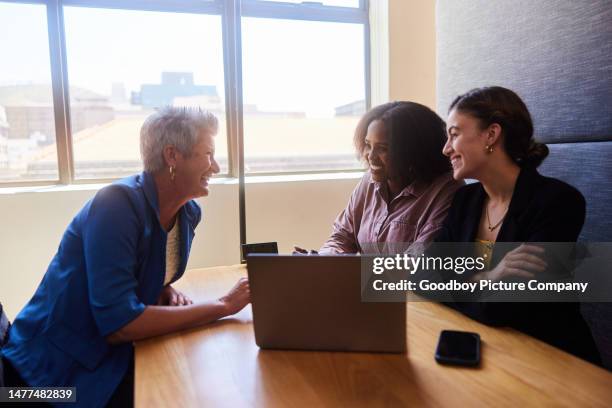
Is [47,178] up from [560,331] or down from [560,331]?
up

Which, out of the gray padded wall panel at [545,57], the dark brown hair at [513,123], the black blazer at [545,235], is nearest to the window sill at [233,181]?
the gray padded wall panel at [545,57]

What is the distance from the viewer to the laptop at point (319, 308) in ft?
2.88

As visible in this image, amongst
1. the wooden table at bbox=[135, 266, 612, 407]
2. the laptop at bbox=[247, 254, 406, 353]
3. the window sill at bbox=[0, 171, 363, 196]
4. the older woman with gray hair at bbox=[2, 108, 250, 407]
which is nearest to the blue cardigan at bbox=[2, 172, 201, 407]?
the older woman with gray hair at bbox=[2, 108, 250, 407]

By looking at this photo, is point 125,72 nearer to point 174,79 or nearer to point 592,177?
point 174,79

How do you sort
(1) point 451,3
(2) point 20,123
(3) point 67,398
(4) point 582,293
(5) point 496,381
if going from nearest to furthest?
(5) point 496,381, (3) point 67,398, (4) point 582,293, (1) point 451,3, (2) point 20,123

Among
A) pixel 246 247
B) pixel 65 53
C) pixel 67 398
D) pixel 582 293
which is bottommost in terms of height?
pixel 67 398

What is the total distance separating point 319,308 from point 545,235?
0.65 m

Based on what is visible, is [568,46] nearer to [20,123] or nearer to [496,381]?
[496,381]

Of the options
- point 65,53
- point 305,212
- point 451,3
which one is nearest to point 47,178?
point 65,53

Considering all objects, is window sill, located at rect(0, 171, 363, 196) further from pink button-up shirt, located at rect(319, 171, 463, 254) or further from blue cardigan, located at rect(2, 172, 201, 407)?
blue cardigan, located at rect(2, 172, 201, 407)

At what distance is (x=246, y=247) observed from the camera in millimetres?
1586

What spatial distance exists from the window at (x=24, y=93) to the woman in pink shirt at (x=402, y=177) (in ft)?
6.24

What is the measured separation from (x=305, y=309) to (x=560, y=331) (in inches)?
27.8

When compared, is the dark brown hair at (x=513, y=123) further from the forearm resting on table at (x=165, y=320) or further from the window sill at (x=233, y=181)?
the window sill at (x=233, y=181)
